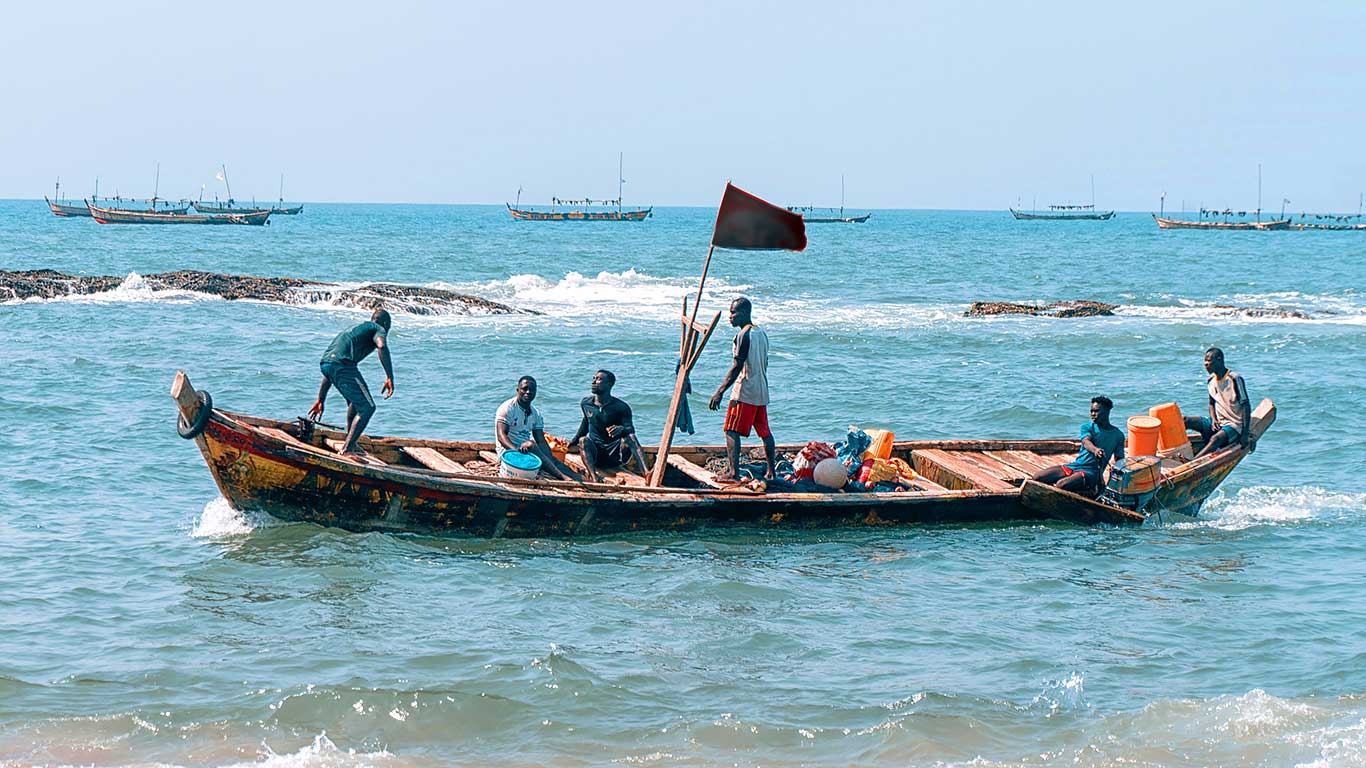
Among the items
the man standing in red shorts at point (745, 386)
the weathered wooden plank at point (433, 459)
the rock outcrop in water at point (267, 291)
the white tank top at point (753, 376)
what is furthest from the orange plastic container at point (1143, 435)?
the rock outcrop in water at point (267, 291)

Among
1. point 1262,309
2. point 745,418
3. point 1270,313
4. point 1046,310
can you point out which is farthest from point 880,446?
point 1262,309

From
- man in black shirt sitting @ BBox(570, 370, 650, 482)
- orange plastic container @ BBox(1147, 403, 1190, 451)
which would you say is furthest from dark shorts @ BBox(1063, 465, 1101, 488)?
man in black shirt sitting @ BBox(570, 370, 650, 482)

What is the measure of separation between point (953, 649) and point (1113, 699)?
1282 millimetres

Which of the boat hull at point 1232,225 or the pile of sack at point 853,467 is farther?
the boat hull at point 1232,225

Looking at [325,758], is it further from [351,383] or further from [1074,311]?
[1074,311]

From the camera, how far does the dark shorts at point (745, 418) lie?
12.9 metres

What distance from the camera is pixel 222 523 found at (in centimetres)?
1265

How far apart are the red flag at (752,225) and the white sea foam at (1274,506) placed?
5179 millimetres

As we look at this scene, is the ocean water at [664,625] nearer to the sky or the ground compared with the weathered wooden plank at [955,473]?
nearer to the ground

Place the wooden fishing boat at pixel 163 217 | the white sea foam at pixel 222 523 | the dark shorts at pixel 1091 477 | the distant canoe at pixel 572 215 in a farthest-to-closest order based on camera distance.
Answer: the distant canoe at pixel 572 215 < the wooden fishing boat at pixel 163 217 < the dark shorts at pixel 1091 477 < the white sea foam at pixel 222 523

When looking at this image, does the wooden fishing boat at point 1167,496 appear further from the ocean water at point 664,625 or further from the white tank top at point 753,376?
the white tank top at point 753,376

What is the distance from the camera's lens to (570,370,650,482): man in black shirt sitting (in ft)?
42.9

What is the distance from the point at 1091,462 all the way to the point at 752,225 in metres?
4.07

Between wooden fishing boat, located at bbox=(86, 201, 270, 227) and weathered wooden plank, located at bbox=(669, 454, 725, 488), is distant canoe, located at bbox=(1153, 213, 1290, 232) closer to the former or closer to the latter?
wooden fishing boat, located at bbox=(86, 201, 270, 227)
